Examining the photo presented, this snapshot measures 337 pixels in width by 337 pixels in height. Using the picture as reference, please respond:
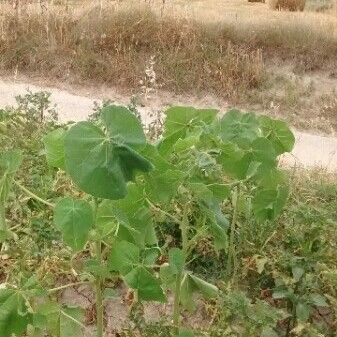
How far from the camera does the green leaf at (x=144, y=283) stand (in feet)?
7.25

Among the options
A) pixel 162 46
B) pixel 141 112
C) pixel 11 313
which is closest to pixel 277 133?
pixel 11 313

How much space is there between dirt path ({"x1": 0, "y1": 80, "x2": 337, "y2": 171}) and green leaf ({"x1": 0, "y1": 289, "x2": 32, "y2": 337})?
4.87m

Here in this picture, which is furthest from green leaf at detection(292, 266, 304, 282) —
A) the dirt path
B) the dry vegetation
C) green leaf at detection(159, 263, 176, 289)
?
the dry vegetation

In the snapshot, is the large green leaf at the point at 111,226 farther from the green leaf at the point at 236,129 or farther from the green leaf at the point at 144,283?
the green leaf at the point at 236,129

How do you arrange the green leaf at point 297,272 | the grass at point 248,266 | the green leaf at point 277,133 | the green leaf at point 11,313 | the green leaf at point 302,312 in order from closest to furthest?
1. the green leaf at point 11,313
2. the green leaf at point 277,133
3. the grass at point 248,266
4. the green leaf at point 302,312
5. the green leaf at point 297,272

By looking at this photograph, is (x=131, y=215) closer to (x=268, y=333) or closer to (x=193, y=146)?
(x=193, y=146)

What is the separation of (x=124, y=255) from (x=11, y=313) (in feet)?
1.24

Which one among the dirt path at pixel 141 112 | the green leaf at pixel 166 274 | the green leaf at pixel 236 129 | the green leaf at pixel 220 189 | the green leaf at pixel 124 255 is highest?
the green leaf at pixel 236 129

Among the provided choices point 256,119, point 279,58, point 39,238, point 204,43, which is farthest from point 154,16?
point 256,119

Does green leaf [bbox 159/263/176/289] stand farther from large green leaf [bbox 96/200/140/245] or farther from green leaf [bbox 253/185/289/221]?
green leaf [bbox 253/185/289/221]

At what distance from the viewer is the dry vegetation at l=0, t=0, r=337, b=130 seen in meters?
10.3

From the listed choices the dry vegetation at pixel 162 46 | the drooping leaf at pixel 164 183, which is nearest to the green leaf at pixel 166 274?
the drooping leaf at pixel 164 183

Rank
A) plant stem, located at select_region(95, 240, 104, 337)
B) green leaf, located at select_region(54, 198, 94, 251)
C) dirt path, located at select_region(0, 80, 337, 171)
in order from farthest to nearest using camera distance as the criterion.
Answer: dirt path, located at select_region(0, 80, 337, 171) < plant stem, located at select_region(95, 240, 104, 337) < green leaf, located at select_region(54, 198, 94, 251)

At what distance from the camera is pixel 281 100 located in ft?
32.9
